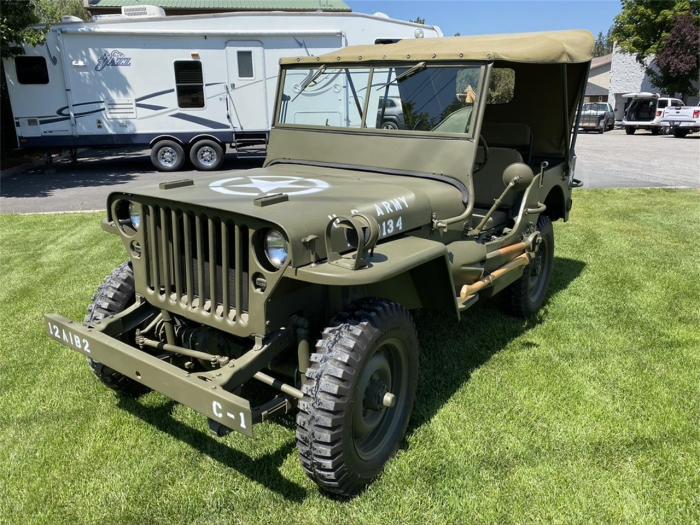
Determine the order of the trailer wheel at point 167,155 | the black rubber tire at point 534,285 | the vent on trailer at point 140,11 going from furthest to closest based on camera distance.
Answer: the trailer wheel at point 167,155, the vent on trailer at point 140,11, the black rubber tire at point 534,285

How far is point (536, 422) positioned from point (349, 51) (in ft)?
9.37

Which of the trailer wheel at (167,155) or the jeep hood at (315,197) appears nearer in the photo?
the jeep hood at (315,197)

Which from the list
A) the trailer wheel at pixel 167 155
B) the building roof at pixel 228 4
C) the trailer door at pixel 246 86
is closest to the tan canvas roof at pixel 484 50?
the trailer door at pixel 246 86

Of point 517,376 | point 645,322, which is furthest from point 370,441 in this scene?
point 645,322

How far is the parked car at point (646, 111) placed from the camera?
85.9 feet

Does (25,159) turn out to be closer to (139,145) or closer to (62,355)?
(139,145)

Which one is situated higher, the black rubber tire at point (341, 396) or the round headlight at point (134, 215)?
the round headlight at point (134, 215)

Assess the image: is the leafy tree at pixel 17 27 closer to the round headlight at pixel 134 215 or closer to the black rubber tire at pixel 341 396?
the round headlight at pixel 134 215

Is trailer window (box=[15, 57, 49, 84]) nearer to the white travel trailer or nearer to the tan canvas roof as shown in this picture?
the white travel trailer

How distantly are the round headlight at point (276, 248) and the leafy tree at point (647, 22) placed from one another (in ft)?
116

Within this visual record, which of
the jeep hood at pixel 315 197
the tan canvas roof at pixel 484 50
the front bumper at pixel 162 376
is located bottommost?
the front bumper at pixel 162 376

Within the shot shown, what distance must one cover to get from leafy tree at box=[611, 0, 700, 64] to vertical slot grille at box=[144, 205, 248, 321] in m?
35.4

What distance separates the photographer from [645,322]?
16.1 ft

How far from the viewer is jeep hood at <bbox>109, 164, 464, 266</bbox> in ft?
8.60
